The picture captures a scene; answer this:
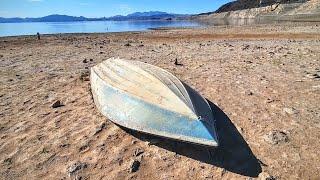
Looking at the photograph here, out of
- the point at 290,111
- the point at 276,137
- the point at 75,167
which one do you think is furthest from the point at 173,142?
the point at 290,111

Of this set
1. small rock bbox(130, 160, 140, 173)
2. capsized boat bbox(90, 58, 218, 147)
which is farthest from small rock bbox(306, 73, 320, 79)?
small rock bbox(130, 160, 140, 173)

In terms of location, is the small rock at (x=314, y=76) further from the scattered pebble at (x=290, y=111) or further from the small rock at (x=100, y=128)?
the small rock at (x=100, y=128)

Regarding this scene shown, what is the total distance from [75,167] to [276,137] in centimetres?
362

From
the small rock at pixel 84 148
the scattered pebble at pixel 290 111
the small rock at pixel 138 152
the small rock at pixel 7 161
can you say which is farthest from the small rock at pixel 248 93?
the small rock at pixel 7 161

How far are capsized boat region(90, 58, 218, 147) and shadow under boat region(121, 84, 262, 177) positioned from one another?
0.96ft

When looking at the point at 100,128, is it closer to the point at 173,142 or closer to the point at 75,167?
the point at 75,167

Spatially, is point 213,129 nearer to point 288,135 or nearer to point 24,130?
point 288,135

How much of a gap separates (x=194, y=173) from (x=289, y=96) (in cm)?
401

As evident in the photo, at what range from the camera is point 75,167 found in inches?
222

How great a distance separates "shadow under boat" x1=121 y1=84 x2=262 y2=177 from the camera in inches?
217

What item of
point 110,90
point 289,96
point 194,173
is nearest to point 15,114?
point 110,90

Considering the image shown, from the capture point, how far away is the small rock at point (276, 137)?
242 inches

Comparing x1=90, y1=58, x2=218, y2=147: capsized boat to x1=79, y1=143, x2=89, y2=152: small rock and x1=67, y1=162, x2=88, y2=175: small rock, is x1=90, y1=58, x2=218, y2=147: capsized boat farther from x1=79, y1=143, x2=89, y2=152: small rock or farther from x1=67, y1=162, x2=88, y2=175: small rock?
x1=67, y1=162, x2=88, y2=175: small rock

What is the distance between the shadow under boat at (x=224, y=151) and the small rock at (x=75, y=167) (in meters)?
1.19
